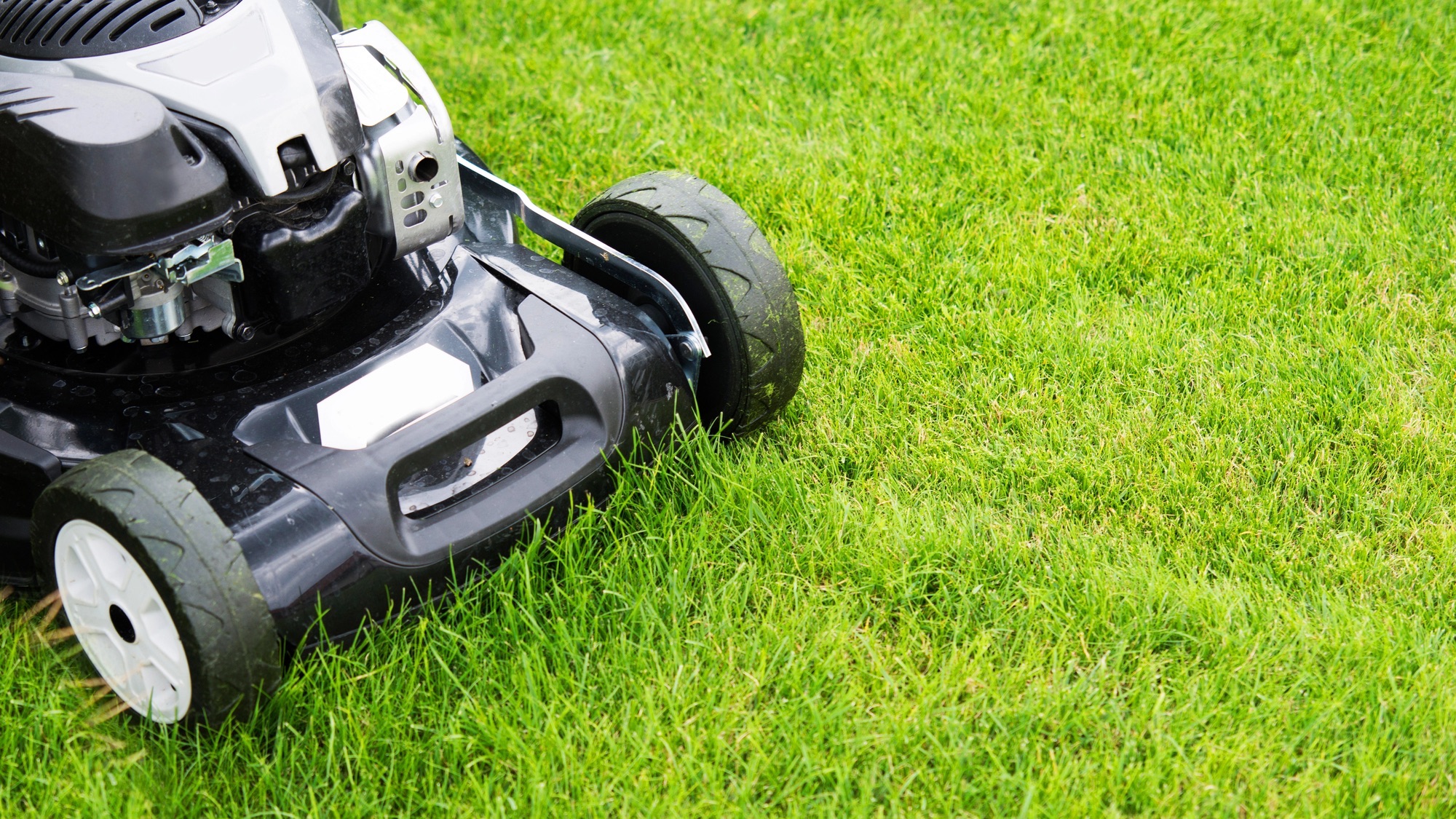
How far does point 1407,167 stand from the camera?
3.13 m

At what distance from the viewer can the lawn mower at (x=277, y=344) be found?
173cm

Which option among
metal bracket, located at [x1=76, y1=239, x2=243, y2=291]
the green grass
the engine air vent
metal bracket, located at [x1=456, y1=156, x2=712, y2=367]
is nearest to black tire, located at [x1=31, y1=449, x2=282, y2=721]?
the green grass

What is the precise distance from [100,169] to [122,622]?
61 cm

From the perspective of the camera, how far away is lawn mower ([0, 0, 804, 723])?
5.66 ft

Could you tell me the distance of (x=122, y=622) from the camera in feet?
5.99

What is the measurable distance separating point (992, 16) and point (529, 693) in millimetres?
2651

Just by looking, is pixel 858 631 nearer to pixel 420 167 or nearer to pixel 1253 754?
pixel 1253 754

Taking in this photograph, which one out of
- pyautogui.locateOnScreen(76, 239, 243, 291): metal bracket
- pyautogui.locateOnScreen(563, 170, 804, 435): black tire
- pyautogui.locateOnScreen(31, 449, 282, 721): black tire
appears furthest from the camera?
pyautogui.locateOnScreen(563, 170, 804, 435): black tire

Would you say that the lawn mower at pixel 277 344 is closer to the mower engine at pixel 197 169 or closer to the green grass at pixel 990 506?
the mower engine at pixel 197 169

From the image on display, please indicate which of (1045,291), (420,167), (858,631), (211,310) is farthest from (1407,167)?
(211,310)

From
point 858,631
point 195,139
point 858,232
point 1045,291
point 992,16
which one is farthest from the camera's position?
point 992,16

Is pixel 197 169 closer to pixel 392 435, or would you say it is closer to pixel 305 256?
pixel 305 256

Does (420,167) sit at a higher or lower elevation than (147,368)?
higher

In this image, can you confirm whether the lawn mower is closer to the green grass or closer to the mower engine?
the mower engine
